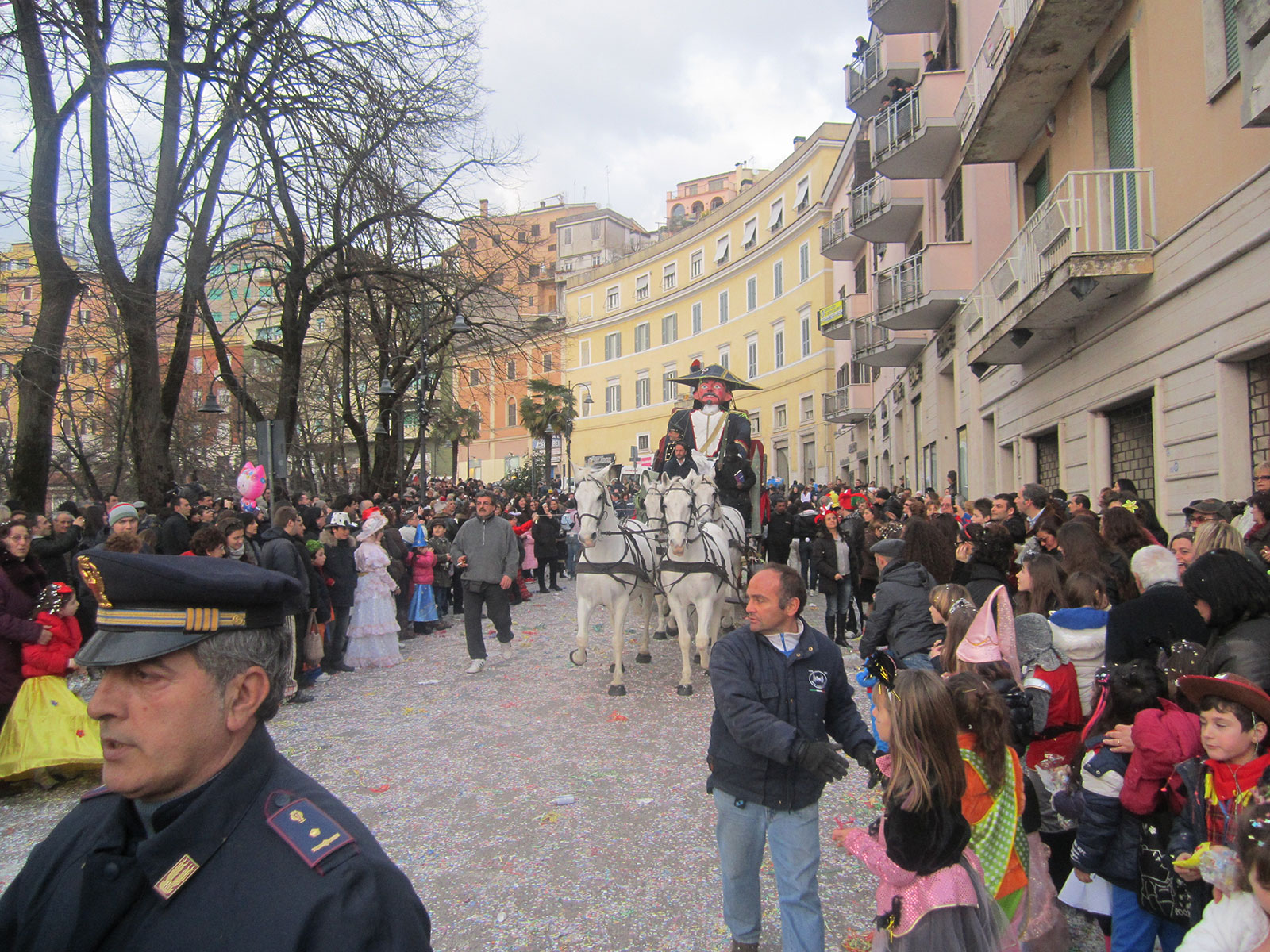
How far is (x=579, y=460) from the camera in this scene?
2120 inches

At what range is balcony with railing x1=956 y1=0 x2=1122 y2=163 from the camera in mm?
10805

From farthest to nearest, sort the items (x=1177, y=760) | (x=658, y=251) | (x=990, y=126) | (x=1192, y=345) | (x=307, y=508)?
1. (x=658, y=251)
2. (x=990, y=126)
3. (x=307, y=508)
4. (x=1192, y=345)
5. (x=1177, y=760)

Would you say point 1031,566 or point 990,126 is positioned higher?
point 990,126

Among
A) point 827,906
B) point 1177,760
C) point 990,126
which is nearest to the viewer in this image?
point 1177,760

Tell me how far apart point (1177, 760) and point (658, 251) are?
49.9 m

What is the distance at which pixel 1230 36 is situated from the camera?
320 inches

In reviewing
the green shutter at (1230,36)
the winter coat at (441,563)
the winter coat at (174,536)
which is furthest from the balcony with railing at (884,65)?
the winter coat at (174,536)

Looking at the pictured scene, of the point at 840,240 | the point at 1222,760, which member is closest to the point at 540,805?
the point at 1222,760

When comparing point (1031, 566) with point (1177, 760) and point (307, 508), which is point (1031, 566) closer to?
point (1177, 760)

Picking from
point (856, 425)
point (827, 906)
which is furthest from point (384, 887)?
point (856, 425)

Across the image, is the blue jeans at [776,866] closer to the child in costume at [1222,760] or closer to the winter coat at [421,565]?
the child in costume at [1222,760]

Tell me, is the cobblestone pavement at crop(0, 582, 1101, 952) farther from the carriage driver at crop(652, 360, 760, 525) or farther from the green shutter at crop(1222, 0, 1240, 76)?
the green shutter at crop(1222, 0, 1240, 76)

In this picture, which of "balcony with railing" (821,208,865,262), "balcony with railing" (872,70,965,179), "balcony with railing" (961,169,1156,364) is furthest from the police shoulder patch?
"balcony with railing" (821,208,865,262)

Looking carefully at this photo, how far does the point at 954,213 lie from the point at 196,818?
20.2 metres
